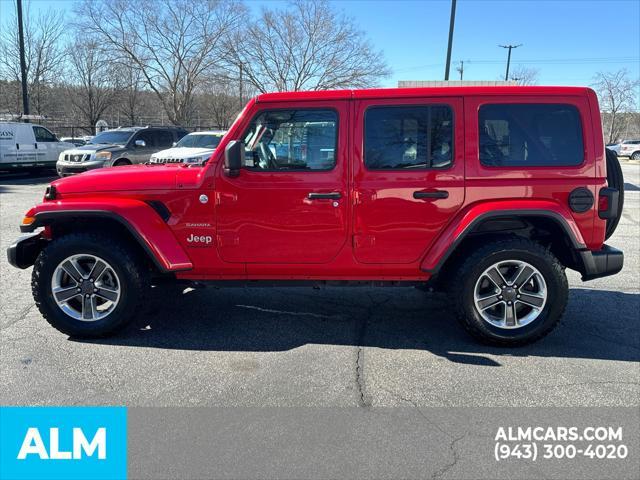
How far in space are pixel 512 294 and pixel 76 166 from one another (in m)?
13.7

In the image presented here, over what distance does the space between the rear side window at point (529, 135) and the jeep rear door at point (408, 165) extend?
23cm

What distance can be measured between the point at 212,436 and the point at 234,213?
171 centimetres

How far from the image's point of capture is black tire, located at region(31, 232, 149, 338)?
3.81 metres

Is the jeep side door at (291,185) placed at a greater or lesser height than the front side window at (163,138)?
lesser

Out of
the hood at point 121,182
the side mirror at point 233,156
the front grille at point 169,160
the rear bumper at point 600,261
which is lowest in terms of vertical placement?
the rear bumper at point 600,261

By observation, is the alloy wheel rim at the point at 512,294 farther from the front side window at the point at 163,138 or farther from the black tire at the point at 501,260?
the front side window at the point at 163,138

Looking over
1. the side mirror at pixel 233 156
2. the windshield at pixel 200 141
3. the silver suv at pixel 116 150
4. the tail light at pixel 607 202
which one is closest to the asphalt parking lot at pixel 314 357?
the tail light at pixel 607 202

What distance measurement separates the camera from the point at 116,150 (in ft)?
47.2

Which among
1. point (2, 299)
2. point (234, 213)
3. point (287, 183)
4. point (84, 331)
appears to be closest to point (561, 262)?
point (287, 183)

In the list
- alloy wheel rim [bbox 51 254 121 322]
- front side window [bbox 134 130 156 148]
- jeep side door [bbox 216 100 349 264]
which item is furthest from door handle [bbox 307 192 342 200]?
front side window [bbox 134 130 156 148]

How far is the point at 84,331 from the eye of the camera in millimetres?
3881

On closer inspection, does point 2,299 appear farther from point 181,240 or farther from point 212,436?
point 212,436

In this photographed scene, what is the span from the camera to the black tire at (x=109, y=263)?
3.81 metres

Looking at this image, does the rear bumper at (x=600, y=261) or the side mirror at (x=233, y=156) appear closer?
the side mirror at (x=233, y=156)
